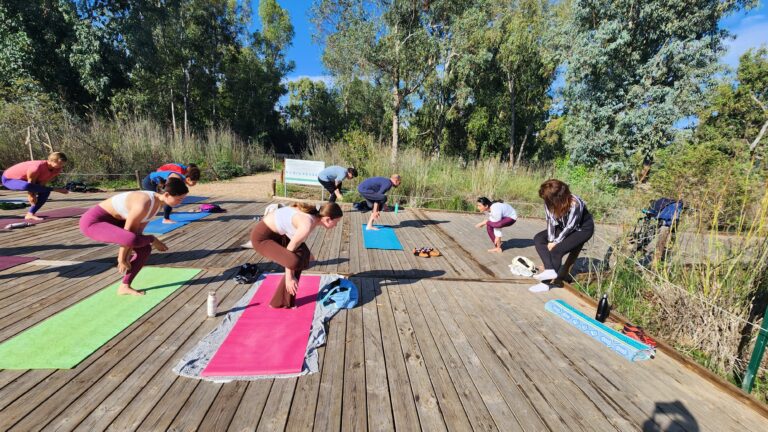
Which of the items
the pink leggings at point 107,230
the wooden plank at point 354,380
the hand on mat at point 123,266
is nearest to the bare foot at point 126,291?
the hand on mat at point 123,266

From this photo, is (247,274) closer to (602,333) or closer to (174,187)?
(174,187)

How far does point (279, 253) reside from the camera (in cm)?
285

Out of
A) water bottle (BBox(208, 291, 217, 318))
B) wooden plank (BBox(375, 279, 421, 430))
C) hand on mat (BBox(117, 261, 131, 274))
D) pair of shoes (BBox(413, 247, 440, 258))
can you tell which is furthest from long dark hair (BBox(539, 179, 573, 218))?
hand on mat (BBox(117, 261, 131, 274))

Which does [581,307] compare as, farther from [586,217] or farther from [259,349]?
[259,349]

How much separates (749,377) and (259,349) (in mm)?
3713

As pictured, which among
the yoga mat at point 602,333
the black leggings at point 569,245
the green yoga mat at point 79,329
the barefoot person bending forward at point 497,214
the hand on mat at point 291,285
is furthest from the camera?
the barefoot person bending forward at point 497,214

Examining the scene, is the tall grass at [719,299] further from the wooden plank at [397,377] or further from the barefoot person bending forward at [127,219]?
the barefoot person bending forward at [127,219]

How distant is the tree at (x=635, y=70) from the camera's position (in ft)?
42.9

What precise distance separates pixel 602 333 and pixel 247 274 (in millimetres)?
3721

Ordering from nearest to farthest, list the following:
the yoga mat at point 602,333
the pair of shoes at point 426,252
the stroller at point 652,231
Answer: the yoga mat at point 602,333 < the stroller at point 652,231 < the pair of shoes at point 426,252

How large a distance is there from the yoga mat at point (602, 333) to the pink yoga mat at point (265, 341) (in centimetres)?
260

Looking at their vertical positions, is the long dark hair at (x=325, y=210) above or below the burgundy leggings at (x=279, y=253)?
above

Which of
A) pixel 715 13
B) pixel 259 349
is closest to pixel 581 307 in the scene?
pixel 259 349

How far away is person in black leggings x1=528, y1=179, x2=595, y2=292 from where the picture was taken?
11.9 ft
